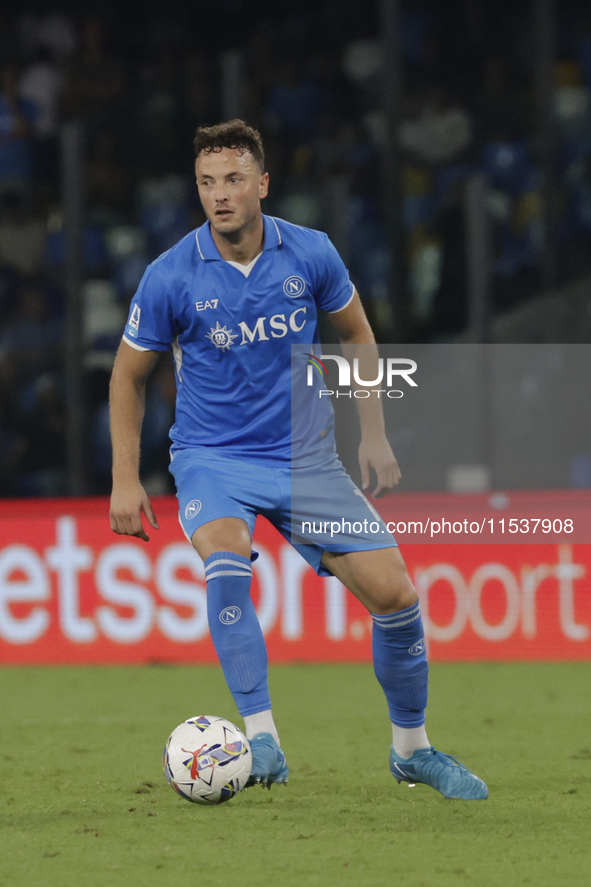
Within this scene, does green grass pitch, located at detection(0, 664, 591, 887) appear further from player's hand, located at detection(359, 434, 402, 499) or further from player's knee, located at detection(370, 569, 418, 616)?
player's hand, located at detection(359, 434, 402, 499)

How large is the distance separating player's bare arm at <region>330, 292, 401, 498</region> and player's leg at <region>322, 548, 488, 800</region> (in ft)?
0.89

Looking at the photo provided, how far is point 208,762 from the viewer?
401 cm

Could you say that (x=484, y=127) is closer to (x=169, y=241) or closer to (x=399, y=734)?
(x=169, y=241)

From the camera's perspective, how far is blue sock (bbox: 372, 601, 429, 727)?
4.23m

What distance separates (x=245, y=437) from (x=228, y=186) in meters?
0.75

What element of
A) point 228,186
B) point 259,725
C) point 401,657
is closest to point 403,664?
point 401,657

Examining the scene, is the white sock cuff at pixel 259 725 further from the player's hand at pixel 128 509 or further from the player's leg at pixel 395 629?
the player's hand at pixel 128 509

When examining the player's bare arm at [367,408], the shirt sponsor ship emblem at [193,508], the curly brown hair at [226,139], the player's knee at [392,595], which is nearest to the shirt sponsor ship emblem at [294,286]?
the player's bare arm at [367,408]

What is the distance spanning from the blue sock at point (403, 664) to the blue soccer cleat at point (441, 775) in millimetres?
105

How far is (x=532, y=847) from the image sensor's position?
143 inches

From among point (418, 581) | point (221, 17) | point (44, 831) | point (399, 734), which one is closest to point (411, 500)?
point (418, 581)

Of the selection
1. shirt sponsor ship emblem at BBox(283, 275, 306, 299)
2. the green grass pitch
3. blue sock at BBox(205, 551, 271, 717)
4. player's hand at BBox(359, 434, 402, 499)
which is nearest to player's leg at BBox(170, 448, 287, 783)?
blue sock at BBox(205, 551, 271, 717)

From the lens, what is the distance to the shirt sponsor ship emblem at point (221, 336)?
4191 millimetres

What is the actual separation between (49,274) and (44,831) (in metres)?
5.50
